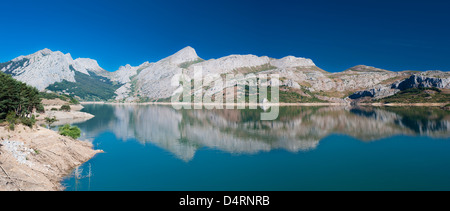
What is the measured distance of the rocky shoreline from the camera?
29.5 m

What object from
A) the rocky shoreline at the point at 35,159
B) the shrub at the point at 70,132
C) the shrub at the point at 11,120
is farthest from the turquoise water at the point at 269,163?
the shrub at the point at 11,120

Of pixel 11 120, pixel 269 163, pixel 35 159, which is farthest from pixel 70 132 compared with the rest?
pixel 269 163

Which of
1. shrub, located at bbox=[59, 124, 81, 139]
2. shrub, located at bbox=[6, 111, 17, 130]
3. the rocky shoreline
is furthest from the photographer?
shrub, located at bbox=[59, 124, 81, 139]

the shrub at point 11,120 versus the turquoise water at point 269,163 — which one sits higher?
the shrub at point 11,120

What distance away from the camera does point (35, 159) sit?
38375 millimetres

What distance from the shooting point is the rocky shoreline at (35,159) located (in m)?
29.5

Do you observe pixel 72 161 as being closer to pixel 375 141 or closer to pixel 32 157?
pixel 32 157

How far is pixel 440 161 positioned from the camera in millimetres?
49000

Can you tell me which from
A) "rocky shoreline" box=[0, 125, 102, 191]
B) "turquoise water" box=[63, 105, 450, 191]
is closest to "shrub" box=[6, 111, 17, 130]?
"rocky shoreline" box=[0, 125, 102, 191]

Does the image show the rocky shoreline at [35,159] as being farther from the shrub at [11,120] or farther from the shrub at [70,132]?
the shrub at [70,132]

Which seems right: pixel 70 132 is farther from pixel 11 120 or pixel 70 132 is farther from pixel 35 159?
pixel 35 159

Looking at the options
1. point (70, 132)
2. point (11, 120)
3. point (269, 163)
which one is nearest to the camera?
point (11, 120)

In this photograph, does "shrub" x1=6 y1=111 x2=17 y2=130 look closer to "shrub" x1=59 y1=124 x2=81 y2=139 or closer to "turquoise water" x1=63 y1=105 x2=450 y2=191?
"shrub" x1=59 y1=124 x2=81 y2=139
